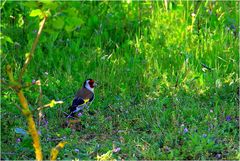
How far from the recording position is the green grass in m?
4.69

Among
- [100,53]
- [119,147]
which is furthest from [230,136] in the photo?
[100,53]

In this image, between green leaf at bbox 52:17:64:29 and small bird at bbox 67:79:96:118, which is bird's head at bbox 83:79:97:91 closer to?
small bird at bbox 67:79:96:118

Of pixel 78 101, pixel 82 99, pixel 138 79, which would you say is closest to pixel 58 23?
pixel 82 99

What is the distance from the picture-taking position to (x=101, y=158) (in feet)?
14.7

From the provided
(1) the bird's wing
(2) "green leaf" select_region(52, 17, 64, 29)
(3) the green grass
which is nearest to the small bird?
(1) the bird's wing

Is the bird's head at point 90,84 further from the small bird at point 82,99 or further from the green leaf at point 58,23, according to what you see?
the green leaf at point 58,23

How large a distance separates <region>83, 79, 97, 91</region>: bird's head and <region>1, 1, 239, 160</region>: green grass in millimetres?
113

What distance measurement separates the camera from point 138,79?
593 cm

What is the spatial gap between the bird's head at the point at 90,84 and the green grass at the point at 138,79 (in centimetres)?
11

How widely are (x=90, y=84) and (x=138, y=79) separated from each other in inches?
21.6

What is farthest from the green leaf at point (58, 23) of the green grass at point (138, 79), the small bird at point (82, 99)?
the small bird at point (82, 99)

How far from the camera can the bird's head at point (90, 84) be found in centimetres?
558

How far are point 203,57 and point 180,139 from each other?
1.66 metres

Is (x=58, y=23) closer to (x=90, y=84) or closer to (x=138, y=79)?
(x=90, y=84)
